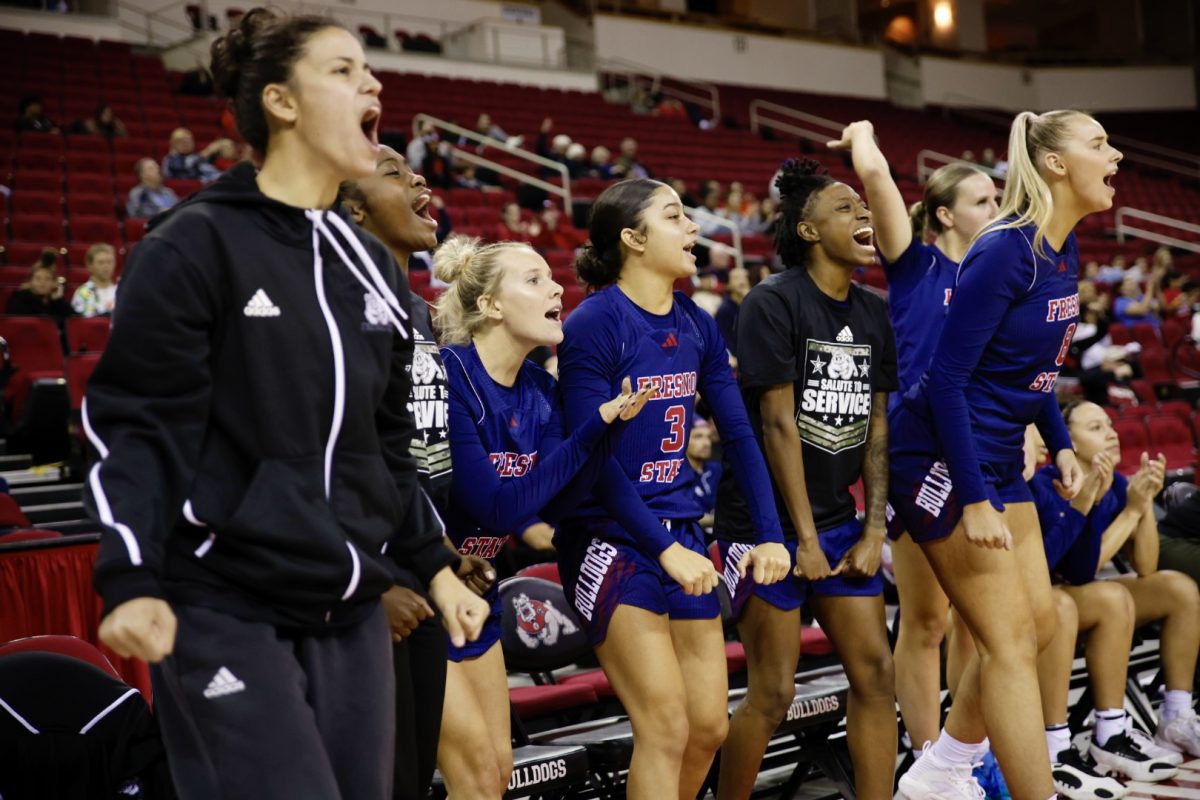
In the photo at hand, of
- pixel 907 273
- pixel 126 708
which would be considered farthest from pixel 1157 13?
pixel 126 708

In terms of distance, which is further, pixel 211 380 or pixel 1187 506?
pixel 1187 506

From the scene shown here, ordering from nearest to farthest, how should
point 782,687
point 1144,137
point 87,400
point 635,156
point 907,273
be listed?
1. point 87,400
2. point 782,687
3. point 907,273
4. point 635,156
5. point 1144,137

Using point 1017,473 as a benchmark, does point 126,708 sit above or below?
below

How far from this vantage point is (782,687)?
341 cm

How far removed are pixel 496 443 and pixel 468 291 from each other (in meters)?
0.45

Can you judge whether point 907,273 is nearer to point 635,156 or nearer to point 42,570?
point 42,570

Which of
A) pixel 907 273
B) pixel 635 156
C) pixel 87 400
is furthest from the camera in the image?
pixel 635 156

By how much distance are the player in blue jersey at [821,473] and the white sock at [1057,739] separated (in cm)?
116

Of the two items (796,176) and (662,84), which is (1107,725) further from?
(662,84)

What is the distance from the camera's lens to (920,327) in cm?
406

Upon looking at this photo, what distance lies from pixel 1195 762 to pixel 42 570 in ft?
13.3

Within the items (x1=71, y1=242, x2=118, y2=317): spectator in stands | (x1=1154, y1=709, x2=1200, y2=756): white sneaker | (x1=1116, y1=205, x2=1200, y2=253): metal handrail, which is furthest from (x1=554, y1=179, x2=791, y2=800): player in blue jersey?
(x1=1116, y1=205, x2=1200, y2=253): metal handrail

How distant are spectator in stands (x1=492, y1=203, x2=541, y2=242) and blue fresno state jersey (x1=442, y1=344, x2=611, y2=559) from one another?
27.2 ft

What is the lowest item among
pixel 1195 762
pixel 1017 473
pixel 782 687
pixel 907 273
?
pixel 1195 762
